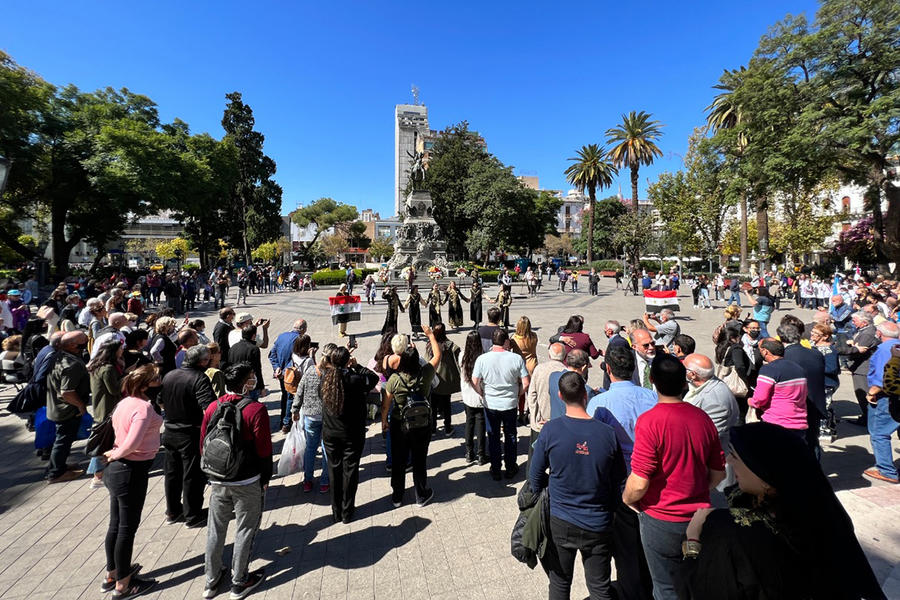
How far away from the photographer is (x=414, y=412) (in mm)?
4211

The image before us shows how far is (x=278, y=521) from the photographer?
4234mm

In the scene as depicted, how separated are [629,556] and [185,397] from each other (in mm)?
3805

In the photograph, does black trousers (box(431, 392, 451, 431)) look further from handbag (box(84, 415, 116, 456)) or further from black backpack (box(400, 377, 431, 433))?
handbag (box(84, 415, 116, 456))

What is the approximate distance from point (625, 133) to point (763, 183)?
22.0 metres

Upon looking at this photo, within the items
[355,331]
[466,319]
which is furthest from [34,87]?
[466,319]

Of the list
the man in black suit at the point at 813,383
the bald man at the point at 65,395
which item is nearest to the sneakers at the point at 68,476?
the bald man at the point at 65,395

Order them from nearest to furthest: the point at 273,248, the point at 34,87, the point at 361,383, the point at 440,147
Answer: the point at 361,383 < the point at 34,87 < the point at 440,147 < the point at 273,248

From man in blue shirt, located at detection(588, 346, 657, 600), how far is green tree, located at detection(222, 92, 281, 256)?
4676 cm

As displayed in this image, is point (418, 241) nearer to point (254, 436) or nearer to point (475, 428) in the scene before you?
point (475, 428)

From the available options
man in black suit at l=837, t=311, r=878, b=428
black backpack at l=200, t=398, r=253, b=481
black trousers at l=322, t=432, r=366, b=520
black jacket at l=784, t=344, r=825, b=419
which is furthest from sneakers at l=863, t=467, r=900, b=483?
black backpack at l=200, t=398, r=253, b=481

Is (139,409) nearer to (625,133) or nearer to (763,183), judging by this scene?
(763,183)

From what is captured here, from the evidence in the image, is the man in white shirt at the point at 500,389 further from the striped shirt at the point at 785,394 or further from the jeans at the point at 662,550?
the striped shirt at the point at 785,394

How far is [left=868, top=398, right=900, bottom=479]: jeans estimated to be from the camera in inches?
177

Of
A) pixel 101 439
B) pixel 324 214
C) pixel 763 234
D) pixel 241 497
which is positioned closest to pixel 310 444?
pixel 241 497
